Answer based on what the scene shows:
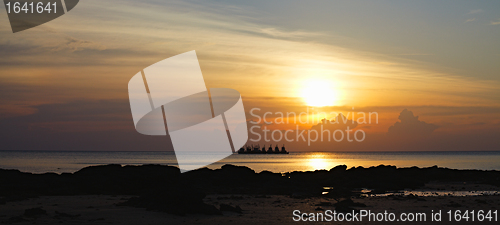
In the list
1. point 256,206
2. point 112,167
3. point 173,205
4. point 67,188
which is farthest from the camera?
point 112,167

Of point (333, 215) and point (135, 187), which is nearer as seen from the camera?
point (333, 215)

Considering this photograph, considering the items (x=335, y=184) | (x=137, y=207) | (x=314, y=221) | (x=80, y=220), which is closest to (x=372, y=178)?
→ (x=335, y=184)

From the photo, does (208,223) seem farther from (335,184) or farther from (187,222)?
(335,184)

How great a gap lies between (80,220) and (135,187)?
510 inches

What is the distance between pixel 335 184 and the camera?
125ft

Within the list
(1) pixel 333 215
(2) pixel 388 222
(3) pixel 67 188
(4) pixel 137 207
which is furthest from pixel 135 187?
(2) pixel 388 222

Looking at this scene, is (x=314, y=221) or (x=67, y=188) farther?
(x=67, y=188)

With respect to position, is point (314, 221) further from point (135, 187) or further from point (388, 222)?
point (135, 187)

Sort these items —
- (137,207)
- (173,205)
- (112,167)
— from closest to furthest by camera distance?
1. (173,205)
2. (137,207)
3. (112,167)

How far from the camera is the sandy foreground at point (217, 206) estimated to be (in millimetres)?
17505

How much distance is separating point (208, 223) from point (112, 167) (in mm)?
20788

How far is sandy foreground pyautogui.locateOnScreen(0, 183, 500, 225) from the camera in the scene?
17505 millimetres

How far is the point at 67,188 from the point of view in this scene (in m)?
28.5

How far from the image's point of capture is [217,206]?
74.7 feet
